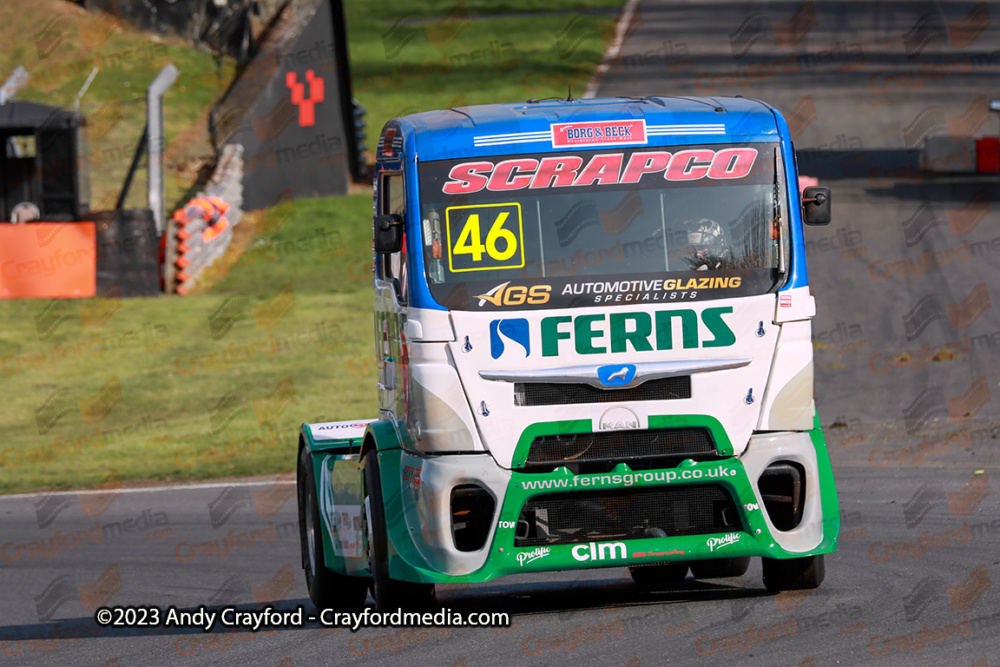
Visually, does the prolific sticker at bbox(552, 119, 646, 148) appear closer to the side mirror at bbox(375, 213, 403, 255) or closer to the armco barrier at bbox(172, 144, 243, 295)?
the side mirror at bbox(375, 213, 403, 255)

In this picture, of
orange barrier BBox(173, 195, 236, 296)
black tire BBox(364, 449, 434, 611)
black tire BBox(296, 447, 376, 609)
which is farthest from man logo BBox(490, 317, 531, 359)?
orange barrier BBox(173, 195, 236, 296)

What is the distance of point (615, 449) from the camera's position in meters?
7.81

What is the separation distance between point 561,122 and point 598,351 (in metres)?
1.38

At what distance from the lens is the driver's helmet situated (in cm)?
799

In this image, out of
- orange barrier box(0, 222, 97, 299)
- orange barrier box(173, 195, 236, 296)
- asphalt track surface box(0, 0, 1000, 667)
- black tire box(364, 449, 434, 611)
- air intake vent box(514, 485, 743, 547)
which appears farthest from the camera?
orange barrier box(173, 195, 236, 296)

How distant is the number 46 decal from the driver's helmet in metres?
0.97

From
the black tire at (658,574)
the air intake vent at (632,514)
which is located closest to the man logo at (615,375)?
the air intake vent at (632,514)

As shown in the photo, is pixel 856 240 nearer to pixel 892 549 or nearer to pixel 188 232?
pixel 188 232

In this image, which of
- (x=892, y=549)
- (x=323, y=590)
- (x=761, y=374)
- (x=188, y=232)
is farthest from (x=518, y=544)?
(x=188, y=232)

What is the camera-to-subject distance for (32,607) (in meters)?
10.2

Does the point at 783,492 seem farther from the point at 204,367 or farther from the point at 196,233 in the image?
the point at 196,233

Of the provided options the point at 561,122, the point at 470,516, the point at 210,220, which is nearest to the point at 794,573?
the point at 470,516

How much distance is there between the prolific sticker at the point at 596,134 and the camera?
810 cm

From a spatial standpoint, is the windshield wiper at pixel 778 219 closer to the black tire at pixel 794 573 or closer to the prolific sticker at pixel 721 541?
the prolific sticker at pixel 721 541
